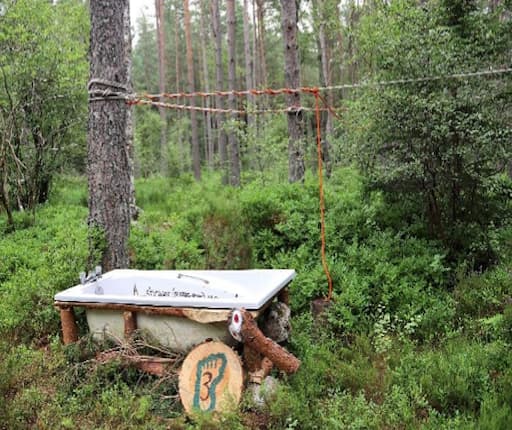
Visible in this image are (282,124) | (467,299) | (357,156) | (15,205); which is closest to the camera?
(467,299)

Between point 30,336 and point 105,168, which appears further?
point 105,168

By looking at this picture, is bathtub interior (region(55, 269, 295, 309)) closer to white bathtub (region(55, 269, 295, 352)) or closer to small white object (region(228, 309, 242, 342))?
white bathtub (region(55, 269, 295, 352))

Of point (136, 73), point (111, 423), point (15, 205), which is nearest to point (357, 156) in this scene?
point (111, 423)

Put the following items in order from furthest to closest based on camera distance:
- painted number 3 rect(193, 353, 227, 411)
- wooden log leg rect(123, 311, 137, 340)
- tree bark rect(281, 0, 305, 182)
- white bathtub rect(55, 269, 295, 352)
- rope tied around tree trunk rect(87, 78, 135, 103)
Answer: tree bark rect(281, 0, 305, 182)
rope tied around tree trunk rect(87, 78, 135, 103)
wooden log leg rect(123, 311, 137, 340)
white bathtub rect(55, 269, 295, 352)
painted number 3 rect(193, 353, 227, 411)

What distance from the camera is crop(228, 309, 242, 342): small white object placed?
301 centimetres

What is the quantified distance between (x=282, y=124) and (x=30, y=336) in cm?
874

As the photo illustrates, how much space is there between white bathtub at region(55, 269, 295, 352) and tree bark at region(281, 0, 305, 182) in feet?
11.3

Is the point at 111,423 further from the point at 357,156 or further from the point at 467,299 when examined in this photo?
the point at 357,156

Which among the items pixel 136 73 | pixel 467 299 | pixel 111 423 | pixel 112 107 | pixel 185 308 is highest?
pixel 136 73

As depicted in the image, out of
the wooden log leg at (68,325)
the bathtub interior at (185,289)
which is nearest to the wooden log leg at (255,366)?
the bathtub interior at (185,289)

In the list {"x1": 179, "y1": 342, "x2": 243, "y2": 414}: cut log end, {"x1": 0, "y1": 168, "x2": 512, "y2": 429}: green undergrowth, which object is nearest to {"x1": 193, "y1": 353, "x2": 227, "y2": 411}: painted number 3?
{"x1": 179, "y1": 342, "x2": 243, "y2": 414}: cut log end

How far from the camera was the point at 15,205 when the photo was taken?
333 inches

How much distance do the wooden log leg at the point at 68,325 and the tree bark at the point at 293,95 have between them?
164 inches

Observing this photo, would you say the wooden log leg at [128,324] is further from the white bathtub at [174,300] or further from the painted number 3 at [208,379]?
the painted number 3 at [208,379]
